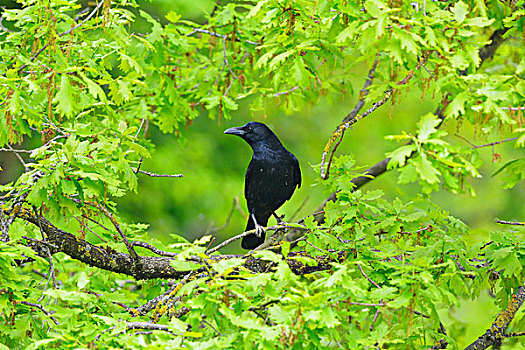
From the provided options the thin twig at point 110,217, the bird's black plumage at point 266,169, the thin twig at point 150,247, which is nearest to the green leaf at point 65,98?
the thin twig at point 110,217

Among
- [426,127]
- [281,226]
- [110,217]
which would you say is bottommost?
[281,226]

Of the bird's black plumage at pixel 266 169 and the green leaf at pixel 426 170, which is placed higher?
the green leaf at pixel 426 170

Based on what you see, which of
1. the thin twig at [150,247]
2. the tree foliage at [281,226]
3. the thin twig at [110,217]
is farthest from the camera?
the thin twig at [150,247]

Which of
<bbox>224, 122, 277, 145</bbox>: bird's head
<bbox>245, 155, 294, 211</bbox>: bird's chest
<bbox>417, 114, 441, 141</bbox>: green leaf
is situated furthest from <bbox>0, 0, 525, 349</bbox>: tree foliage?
<bbox>224, 122, 277, 145</bbox>: bird's head

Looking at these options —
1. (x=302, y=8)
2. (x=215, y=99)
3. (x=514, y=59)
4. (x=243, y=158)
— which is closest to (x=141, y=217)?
(x=243, y=158)

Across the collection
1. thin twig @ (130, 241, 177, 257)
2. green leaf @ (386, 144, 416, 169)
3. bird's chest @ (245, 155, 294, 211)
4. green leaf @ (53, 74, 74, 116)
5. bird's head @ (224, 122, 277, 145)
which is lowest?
bird's chest @ (245, 155, 294, 211)

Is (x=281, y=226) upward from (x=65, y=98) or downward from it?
downward

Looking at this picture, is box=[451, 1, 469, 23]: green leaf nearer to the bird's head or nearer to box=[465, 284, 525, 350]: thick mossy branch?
box=[465, 284, 525, 350]: thick mossy branch

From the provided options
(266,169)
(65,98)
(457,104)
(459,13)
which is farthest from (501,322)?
(65,98)

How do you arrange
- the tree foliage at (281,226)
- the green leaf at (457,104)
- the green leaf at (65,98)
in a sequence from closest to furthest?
the tree foliage at (281,226), the green leaf at (457,104), the green leaf at (65,98)

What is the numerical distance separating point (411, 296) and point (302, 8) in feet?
5.90

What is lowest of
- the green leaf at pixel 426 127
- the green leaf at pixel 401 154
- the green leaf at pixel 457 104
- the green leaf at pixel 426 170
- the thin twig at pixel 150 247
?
the thin twig at pixel 150 247

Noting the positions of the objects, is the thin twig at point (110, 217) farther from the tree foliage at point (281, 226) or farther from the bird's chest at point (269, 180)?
the bird's chest at point (269, 180)

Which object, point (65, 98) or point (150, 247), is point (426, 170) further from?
point (150, 247)
